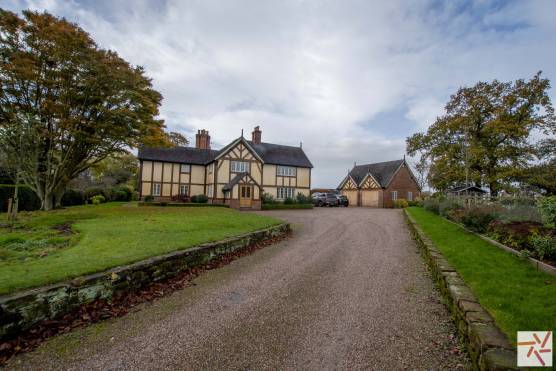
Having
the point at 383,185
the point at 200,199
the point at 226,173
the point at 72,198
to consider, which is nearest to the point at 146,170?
the point at 200,199

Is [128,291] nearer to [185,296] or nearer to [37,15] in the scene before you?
[185,296]

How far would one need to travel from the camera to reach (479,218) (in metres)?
10.5

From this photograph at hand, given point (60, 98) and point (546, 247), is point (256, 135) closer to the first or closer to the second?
point (60, 98)

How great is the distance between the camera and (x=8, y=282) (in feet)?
13.5

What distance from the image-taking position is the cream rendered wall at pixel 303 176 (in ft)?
111

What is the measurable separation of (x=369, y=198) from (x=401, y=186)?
14.7 ft

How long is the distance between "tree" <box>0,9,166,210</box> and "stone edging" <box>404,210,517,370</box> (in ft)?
53.3

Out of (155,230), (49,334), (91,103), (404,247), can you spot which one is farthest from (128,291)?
(91,103)

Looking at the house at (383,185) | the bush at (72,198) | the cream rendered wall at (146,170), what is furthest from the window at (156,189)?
the house at (383,185)

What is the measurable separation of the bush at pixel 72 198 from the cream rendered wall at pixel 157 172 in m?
7.54

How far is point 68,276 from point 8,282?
0.73 m

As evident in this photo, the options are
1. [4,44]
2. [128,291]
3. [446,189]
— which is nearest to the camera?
[128,291]

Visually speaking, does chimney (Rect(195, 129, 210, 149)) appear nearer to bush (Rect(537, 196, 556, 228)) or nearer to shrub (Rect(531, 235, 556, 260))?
bush (Rect(537, 196, 556, 228))

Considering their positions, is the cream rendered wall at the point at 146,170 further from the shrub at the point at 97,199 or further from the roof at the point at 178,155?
the shrub at the point at 97,199
